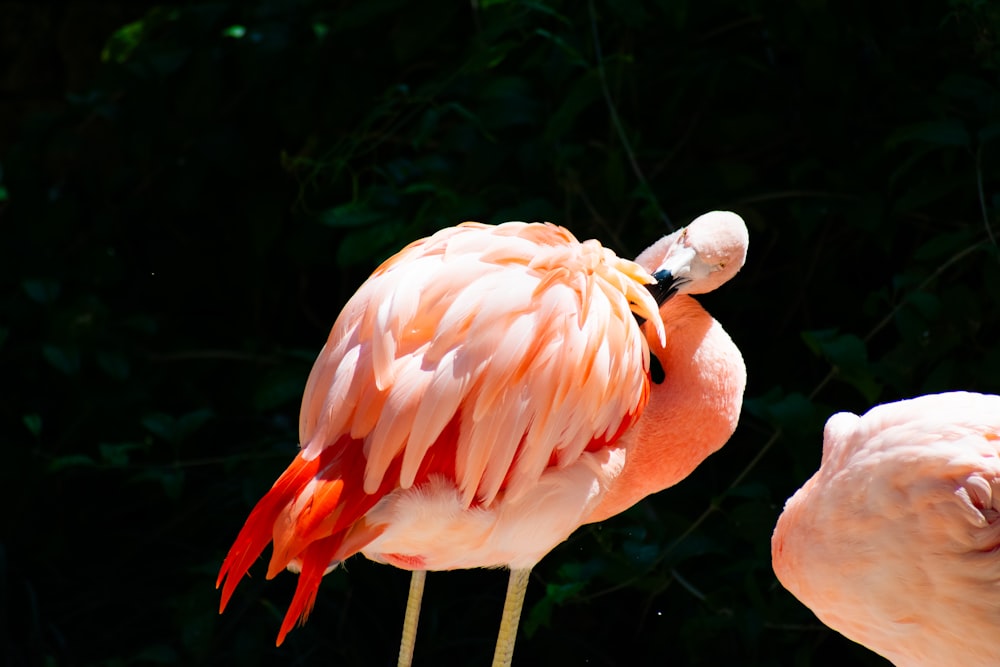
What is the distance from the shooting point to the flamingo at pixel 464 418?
1972 millimetres

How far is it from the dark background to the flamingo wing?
73 centimetres

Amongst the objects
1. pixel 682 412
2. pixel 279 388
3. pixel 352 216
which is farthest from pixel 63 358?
pixel 682 412

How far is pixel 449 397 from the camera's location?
198 cm

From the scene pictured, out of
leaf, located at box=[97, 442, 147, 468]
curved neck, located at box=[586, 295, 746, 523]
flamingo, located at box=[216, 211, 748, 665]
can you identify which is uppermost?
flamingo, located at box=[216, 211, 748, 665]

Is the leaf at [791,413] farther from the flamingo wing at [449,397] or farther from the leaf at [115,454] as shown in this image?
the leaf at [115,454]

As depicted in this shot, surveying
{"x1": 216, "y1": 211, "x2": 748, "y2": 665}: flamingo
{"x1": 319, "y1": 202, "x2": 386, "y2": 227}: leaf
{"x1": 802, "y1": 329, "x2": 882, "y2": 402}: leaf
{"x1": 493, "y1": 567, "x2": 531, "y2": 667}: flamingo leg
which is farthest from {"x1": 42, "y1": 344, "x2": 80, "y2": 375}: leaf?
{"x1": 802, "y1": 329, "x2": 882, "y2": 402}: leaf

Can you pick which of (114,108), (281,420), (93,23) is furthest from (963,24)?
(93,23)

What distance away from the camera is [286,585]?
3.30 m

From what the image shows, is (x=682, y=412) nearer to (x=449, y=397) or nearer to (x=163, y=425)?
(x=449, y=397)

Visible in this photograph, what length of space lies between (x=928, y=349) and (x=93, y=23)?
3.14 meters

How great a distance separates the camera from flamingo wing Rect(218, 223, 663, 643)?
1.97m

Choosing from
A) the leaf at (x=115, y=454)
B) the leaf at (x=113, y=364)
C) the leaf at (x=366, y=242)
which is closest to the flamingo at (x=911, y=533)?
the leaf at (x=366, y=242)

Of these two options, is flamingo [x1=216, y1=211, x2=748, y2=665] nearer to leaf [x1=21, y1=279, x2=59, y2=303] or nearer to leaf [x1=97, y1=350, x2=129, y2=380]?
leaf [x1=97, y1=350, x2=129, y2=380]

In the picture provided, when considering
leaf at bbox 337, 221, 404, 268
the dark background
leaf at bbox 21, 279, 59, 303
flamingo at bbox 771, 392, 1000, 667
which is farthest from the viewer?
leaf at bbox 21, 279, 59, 303
